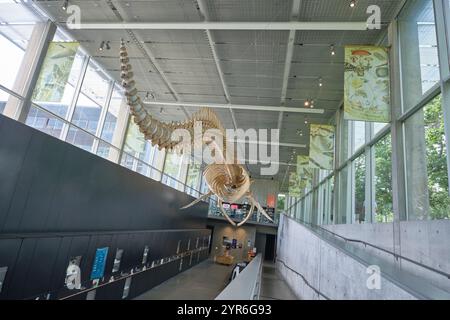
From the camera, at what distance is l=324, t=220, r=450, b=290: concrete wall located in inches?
151

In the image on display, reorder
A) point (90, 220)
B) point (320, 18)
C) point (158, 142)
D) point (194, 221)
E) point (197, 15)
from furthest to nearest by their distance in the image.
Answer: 1. point (194, 221)
2. point (197, 15)
3. point (320, 18)
4. point (90, 220)
5. point (158, 142)

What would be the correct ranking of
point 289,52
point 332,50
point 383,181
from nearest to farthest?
1. point 383,181
2. point 332,50
3. point 289,52

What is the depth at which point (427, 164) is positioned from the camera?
508 cm

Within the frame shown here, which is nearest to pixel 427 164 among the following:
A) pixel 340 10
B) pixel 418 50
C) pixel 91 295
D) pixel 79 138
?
pixel 418 50

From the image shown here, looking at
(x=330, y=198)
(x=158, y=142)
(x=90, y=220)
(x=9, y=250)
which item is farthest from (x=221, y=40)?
(x=330, y=198)

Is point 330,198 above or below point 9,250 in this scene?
above

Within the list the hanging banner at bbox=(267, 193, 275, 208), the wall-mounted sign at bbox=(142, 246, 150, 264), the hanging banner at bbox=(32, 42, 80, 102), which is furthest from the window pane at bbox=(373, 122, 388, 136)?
the hanging banner at bbox=(267, 193, 275, 208)

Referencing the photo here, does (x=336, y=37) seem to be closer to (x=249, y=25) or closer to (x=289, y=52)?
(x=289, y=52)

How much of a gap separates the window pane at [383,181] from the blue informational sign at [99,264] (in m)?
6.59

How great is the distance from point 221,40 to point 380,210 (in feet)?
20.8

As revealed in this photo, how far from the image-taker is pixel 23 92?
732cm

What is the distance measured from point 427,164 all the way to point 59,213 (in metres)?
7.08

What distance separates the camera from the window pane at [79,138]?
907 cm
